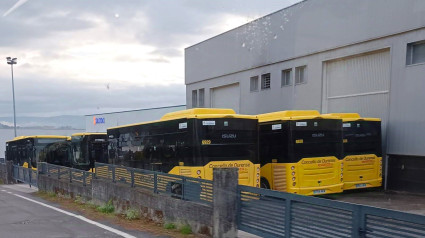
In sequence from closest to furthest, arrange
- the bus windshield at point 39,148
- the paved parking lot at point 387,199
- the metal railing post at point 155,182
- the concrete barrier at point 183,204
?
the concrete barrier at point 183,204 → the metal railing post at point 155,182 → the paved parking lot at point 387,199 → the bus windshield at point 39,148

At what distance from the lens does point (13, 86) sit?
43188 mm

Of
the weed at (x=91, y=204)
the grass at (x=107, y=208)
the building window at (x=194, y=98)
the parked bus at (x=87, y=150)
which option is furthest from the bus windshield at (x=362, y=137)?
the building window at (x=194, y=98)

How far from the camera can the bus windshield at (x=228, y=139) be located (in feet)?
38.3

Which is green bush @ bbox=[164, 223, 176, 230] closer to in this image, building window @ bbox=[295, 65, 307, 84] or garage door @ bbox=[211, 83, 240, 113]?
building window @ bbox=[295, 65, 307, 84]

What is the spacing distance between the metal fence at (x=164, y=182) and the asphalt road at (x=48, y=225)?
133 cm

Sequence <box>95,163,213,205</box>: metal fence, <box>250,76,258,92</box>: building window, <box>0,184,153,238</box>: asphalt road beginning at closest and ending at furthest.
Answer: <box>95,163,213,205</box>: metal fence < <box>0,184,153,238</box>: asphalt road < <box>250,76,258,92</box>: building window

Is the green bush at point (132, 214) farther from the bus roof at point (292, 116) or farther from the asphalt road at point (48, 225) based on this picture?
→ the bus roof at point (292, 116)

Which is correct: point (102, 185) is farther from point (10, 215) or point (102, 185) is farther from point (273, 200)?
point (273, 200)

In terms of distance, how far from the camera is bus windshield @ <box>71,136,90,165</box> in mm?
24219

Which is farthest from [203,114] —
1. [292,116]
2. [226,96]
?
[226,96]

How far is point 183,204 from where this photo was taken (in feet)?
29.4

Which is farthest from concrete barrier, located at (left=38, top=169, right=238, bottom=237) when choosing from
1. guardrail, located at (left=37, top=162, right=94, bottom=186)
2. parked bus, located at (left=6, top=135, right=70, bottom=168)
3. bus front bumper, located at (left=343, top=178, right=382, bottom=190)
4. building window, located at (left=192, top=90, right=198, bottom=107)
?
building window, located at (left=192, top=90, right=198, bottom=107)

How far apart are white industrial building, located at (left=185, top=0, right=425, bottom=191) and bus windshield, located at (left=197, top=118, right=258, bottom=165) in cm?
740

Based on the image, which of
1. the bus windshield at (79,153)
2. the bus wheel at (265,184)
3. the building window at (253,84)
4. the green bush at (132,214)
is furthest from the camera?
the building window at (253,84)
